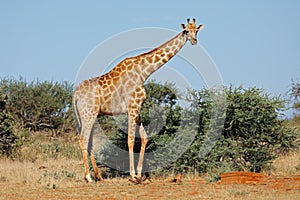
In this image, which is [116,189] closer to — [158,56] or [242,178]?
[242,178]

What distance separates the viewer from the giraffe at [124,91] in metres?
10.9

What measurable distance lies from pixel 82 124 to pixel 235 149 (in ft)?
12.6

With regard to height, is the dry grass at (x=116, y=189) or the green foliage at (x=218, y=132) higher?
the green foliage at (x=218, y=132)

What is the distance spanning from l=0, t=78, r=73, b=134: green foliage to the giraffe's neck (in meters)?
13.2

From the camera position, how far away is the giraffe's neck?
11.3 metres

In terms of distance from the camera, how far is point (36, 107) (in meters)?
23.9

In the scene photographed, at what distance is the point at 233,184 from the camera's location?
9.15 meters

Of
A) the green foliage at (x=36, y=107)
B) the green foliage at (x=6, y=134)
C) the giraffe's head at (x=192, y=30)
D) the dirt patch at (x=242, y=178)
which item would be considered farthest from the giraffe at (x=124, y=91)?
the green foliage at (x=36, y=107)

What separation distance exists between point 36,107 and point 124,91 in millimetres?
13714

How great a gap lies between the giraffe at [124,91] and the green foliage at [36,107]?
41.3 feet

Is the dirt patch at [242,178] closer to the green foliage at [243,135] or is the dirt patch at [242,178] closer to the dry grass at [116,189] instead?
the dry grass at [116,189]

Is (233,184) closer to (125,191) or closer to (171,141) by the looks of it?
(125,191)

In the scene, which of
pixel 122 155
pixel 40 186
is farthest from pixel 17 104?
pixel 40 186

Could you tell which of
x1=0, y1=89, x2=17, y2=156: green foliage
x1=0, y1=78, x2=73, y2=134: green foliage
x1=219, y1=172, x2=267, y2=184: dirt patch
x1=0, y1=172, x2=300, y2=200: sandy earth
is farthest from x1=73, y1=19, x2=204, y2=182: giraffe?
x1=0, y1=78, x2=73, y2=134: green foliage
